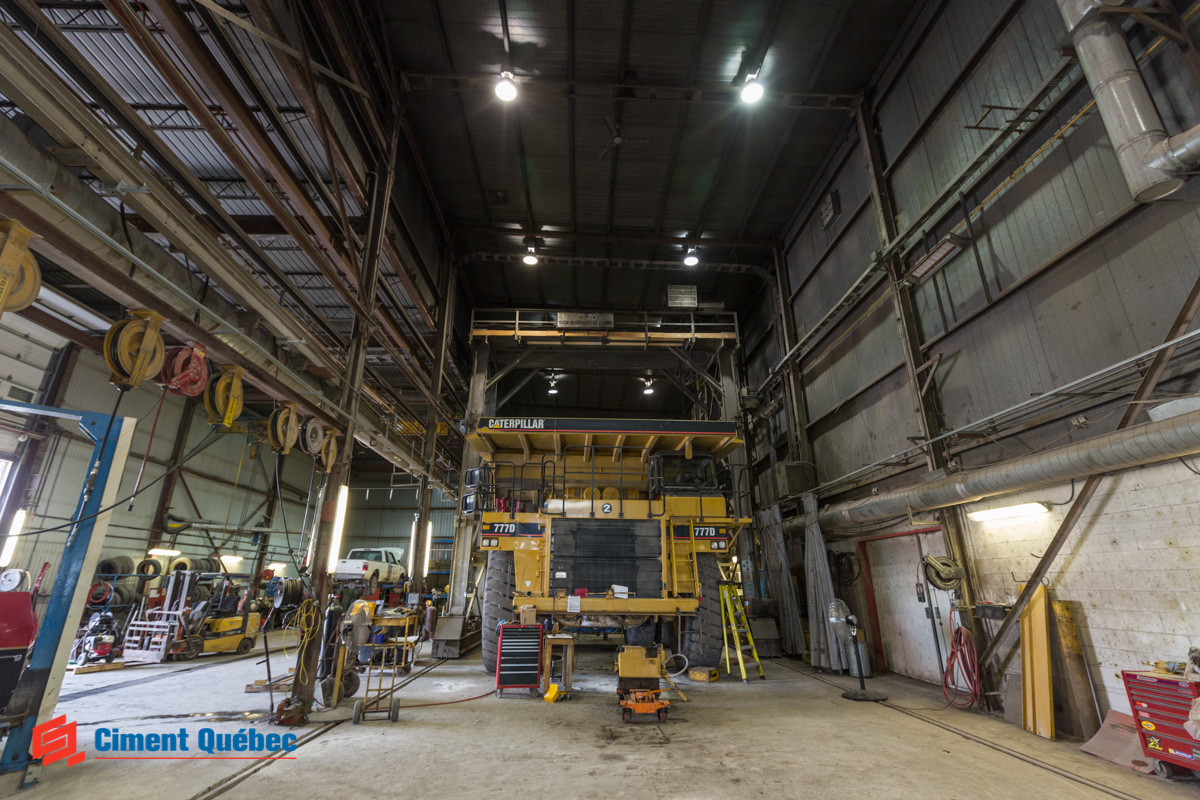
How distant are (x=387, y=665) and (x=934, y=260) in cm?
1177

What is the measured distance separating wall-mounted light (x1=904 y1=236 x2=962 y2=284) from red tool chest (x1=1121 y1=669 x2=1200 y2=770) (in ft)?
19.0

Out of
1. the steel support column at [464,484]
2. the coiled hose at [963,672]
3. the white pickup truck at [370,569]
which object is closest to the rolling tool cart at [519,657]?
the steel support column at [464,484]

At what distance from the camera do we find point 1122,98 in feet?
15.9

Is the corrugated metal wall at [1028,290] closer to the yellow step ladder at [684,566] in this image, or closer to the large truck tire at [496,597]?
the yellow step ladder at [684,566]

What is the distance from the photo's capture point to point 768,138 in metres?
12.0

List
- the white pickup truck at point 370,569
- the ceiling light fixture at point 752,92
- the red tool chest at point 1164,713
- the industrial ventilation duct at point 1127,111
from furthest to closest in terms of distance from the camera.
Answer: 1. the white pickup truck at point 370,569
2. the ceiling light fixture at point 752,92
3. the industrial ventilation duct at point 1127,111
4. the red tool chest at point 1164,713

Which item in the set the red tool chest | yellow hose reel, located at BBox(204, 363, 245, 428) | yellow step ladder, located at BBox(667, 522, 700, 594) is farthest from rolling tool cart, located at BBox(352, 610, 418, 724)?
the red tool chest

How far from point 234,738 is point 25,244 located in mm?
4755

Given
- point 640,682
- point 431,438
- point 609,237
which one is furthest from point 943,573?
point 609,237

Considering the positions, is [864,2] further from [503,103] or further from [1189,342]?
[1189,342]

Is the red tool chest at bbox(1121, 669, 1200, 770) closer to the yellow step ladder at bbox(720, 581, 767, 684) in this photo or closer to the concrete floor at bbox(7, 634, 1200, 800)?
the concrete floor at bbox(7, 634, 1200, 800)

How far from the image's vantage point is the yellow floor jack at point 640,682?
19.1ft

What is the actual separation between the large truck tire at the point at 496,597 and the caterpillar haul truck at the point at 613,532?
16mm

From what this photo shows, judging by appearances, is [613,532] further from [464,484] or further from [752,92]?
[752,92]
